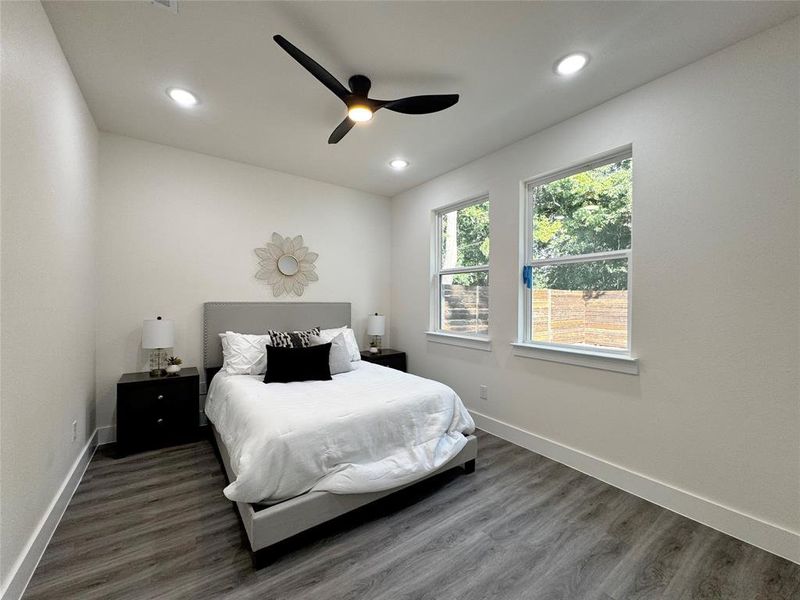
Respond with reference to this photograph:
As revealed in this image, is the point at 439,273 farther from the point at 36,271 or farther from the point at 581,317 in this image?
the point at 36,271

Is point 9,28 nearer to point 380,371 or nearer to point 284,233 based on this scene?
point 284,233

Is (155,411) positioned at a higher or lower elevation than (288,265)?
lower

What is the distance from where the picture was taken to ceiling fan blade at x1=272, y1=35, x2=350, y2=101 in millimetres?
1627

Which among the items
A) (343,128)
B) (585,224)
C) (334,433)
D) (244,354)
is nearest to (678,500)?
(585,224)

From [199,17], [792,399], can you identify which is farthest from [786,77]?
[199,17]

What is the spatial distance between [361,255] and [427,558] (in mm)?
3468

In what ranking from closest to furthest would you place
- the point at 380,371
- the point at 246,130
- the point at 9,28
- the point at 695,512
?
the point at 9,28 → the point at 695,512 → the point at 246,130 → the point at 380,371

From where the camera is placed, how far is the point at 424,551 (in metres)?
1.78

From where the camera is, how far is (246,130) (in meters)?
2.95

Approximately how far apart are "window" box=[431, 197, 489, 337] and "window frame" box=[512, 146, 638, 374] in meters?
0.47

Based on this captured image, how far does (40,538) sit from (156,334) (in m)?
1.59

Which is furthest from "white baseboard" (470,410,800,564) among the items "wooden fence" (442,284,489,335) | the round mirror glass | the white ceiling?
the round mirror glass

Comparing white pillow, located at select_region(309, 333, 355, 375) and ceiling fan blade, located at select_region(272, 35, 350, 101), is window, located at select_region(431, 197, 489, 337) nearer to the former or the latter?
white pillow, located at select_region(309, 333, 355, 375)

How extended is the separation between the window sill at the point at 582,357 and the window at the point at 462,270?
21.5 inches
